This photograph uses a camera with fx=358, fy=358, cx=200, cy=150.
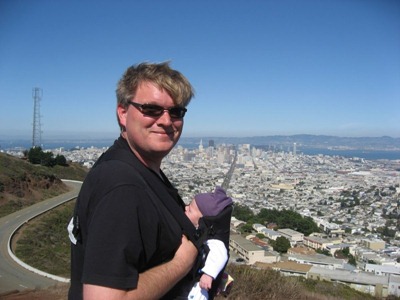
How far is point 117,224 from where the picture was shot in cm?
85

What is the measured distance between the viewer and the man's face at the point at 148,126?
1154 millimetres

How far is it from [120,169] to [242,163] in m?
71.8

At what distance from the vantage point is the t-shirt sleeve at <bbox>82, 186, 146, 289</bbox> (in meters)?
0.84

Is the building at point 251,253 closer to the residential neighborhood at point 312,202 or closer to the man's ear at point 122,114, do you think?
the residential neighborhood at point 312,202

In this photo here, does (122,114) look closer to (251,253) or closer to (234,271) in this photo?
(234,271)

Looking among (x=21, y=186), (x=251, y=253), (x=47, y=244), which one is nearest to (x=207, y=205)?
(x=47, y=244)

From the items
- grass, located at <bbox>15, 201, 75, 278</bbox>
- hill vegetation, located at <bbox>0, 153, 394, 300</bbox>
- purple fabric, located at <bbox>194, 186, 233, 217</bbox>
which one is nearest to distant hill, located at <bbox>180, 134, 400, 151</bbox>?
hill vegetation, located at <bbox>0, 153, 394, 300</bbox>

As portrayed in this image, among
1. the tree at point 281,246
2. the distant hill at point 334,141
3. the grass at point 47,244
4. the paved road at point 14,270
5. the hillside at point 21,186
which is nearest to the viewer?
the paved road at point 14,270

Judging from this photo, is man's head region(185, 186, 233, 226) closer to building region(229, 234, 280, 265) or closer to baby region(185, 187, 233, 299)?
baby region(185, 187, 233, 299)

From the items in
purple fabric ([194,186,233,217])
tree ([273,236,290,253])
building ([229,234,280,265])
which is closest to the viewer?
purple fabric ([194,186,233,217])

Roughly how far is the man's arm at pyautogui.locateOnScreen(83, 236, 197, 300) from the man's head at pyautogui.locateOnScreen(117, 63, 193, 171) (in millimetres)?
318

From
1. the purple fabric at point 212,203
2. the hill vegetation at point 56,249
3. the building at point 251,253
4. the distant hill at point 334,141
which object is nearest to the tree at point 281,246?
the building at point 251,253

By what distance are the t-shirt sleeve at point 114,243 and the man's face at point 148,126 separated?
296 millimetres

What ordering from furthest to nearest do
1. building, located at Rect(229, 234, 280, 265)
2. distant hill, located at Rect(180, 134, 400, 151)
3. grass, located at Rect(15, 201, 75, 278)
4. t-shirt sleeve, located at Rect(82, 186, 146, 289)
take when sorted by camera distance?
distant hill, located at Rect(180, 134, 400, 151) → building, located at Rect(229, 234, 280, 265) → grass, located at Rect(15, 201, 75, 278) → t-shirt sleeve, located at Rect(82, 186, 146, 289)
